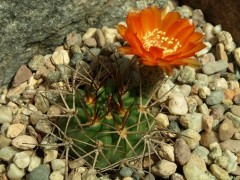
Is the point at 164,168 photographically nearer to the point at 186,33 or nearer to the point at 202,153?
the point at 202,153

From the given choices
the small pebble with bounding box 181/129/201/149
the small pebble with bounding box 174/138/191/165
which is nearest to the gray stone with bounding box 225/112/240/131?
the small pebble with bounding box 181/129/201/149

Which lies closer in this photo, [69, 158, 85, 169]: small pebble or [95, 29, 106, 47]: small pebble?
[69, 158, 85, 169]: small pebble

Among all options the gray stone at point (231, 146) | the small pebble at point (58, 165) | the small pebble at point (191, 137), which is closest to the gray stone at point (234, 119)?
the gray stone at point (231, 146)

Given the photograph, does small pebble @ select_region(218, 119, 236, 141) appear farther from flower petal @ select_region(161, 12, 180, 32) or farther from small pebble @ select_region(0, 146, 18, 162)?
small pebble @ select_region(0, 146, 18, 162)

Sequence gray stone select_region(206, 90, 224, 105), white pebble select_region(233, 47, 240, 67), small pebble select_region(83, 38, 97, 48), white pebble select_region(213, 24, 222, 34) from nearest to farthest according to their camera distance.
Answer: gray stone select_region(206, 90, 224, 105) < small pebble select_region(83, 38, 97, 48) < white pebble select_region(233, 47, 240, 67) < white pebble select_region(213, 24, 222, 34)

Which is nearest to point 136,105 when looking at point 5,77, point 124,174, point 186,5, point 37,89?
point 124,174

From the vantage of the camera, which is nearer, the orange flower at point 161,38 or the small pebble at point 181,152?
the orange flower at point 161,38

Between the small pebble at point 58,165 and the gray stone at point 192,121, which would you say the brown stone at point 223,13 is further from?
the small pebble at point 58,165
